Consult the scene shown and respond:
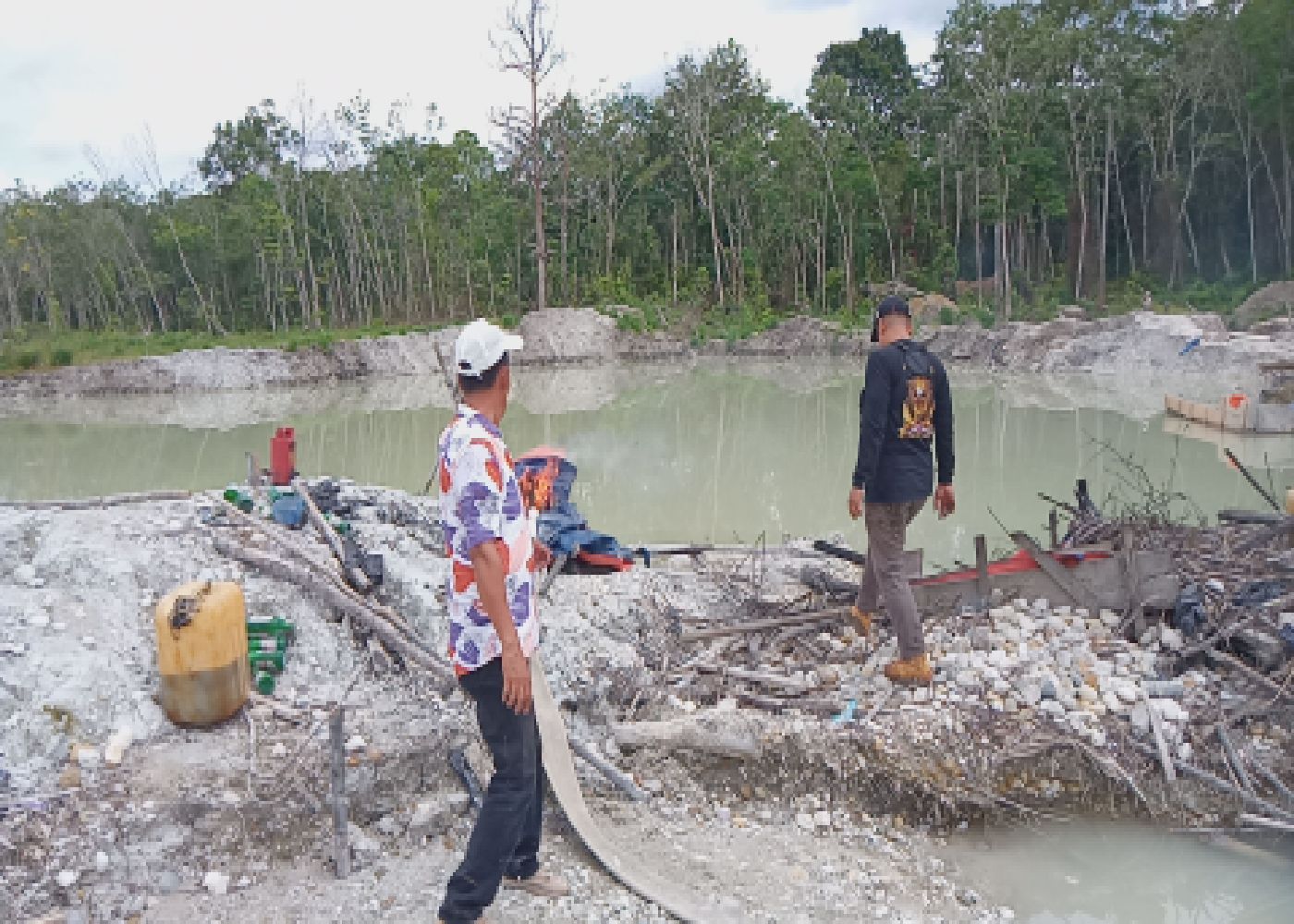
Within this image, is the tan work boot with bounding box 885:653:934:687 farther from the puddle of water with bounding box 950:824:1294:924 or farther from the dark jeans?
the dark jeans

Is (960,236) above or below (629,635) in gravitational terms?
above

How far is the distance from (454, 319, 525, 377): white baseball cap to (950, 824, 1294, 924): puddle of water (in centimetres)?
258

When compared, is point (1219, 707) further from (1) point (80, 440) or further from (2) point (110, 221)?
(2) point (110, 221)

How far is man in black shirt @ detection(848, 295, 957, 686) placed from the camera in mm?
4012

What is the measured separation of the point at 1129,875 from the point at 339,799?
2.92 m

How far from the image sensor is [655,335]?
33000 mm

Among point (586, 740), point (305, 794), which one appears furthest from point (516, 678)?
point (586, 740)

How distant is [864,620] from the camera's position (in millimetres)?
4516

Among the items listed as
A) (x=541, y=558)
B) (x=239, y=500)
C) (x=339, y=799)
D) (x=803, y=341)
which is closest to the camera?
(x=339, y=799)

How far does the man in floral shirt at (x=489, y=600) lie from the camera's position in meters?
2.43

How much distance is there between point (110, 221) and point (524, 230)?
1767 centimetres

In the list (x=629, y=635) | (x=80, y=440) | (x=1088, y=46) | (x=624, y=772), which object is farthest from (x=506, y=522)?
(x=1088, y=46)

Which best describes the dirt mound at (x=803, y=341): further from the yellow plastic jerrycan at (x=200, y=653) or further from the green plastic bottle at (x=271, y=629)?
the yellow plastic jerrycan at (x=200, y=653)

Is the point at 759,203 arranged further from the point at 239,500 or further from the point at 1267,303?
the point at 239,500
